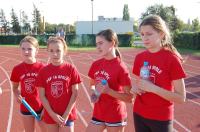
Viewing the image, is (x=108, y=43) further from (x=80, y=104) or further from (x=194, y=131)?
(x=80, y=104)

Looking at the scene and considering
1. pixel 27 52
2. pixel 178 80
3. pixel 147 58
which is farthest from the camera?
pixel 27 52

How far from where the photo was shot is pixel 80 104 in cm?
801

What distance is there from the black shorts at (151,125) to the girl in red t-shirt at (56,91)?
2.71ft

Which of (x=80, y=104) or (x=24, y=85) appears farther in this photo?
(x=80, y=104)

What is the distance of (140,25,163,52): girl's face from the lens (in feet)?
9.92

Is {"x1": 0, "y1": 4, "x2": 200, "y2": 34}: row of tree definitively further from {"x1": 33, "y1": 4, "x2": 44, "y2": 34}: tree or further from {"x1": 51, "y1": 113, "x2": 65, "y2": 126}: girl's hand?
{"x1": 51, "y1": 113, "x2": 65, "y2": 126}: girl's hand

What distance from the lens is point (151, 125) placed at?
3107 mm

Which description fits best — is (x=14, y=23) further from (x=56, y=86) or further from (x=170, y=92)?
(x=170, y=92)

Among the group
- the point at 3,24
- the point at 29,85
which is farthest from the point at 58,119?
the point at 3,24

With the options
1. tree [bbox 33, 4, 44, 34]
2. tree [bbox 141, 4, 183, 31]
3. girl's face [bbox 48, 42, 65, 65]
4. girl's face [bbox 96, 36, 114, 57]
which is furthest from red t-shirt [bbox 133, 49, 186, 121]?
tree [bbox 33, 4, 44, 34]

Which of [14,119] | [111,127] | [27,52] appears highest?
[27,52]

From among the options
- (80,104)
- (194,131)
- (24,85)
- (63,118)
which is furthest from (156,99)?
(80,104)

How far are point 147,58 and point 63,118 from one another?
3.76 feet

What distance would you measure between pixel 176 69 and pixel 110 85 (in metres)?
0.87
